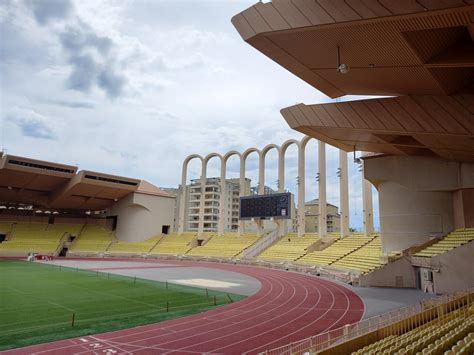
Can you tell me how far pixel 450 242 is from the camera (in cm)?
2272

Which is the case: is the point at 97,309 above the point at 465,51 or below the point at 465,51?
below

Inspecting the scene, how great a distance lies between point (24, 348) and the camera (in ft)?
35.6

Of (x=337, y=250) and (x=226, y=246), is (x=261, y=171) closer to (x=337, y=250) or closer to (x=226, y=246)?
(x=226, y=246)

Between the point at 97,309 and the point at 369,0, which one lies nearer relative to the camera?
the point at 369,0

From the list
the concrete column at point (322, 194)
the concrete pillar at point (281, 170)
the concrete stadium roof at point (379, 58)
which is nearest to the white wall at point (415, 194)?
the concrete stadium roof at point (379, 58)

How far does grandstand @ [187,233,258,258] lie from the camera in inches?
1848

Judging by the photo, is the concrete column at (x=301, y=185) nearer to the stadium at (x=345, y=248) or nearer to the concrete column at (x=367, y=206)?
the stadium at (x=345, y=248)

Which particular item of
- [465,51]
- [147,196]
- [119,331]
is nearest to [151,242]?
[147,196]

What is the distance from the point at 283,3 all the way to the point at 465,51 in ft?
Result: 21.4

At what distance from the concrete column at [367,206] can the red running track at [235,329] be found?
18.4m

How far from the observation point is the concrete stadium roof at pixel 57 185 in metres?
45.3

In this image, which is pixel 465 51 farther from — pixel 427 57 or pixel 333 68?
pixel 333 68

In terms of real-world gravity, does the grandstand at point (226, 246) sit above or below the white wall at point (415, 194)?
below

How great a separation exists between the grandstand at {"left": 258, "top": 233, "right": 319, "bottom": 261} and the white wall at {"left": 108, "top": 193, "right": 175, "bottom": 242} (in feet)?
83.4
